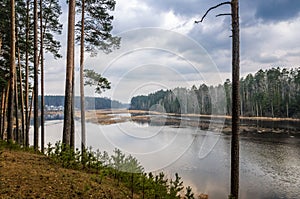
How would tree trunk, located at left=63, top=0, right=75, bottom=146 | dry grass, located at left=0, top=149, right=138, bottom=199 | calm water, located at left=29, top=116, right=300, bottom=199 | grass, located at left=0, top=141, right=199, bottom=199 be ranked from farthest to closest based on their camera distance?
tree trunk, located at left=63, top=0, right=75, bottom=146 → calm water, located at left=29, top=116, right=300, bottom=199 → grass, located at left=0, top=141, right=199, bottom=199 → dry grass, located at left=0, top=149, right=138, bottom=199

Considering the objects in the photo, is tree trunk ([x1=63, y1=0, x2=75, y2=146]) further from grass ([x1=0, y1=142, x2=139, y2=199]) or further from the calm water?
grass ([x1=0, y1=142, x2=139, y2=199])

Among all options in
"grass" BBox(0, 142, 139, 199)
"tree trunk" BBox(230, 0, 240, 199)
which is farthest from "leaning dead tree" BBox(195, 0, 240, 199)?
"grass" BBox(0, 142, 139, 199)

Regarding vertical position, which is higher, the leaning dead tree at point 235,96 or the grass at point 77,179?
the leaning dead tree at point 235,96

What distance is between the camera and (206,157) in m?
18.8

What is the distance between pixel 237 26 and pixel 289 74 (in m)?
71.2

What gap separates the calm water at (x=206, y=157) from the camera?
6.48 meters

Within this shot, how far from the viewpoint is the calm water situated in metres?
6.48

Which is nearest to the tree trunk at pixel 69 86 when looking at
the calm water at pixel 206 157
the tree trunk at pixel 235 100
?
the calm water at pixel 206 157

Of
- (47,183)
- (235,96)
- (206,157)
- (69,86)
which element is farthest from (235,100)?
(206,157)

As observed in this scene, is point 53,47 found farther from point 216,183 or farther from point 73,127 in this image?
point 216,183

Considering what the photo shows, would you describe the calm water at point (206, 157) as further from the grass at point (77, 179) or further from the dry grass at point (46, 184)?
the dry grass at point (46, 184)

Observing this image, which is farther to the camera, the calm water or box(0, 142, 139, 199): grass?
the calm water

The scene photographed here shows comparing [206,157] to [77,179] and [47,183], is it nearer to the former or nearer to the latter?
[77,179]

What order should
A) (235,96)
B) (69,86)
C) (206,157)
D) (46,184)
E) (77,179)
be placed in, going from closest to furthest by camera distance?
(46,184)
(77,179)
(235,96)
(69,86)
(206,157)
